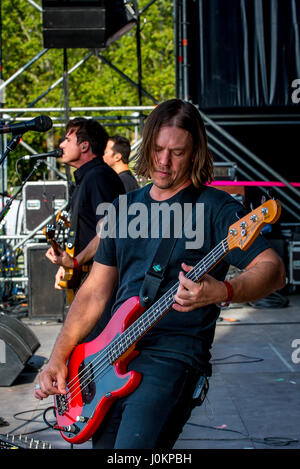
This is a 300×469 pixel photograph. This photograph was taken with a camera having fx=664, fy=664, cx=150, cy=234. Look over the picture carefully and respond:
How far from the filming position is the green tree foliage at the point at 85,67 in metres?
26.9

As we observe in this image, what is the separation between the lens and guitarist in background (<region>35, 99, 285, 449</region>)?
229 cm

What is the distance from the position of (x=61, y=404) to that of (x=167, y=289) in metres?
0.80

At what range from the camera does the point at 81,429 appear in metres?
2.64

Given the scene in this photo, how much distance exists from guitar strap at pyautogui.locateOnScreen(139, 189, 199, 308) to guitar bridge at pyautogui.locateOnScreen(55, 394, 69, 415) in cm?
68

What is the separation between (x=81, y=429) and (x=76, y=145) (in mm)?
2826

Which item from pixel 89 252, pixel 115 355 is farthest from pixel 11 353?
pixel 115 355

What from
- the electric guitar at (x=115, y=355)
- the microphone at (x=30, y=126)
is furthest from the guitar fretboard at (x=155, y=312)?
the microphone at (x=30, y=126)

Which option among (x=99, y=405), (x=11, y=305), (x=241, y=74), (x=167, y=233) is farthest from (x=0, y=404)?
(x=241, y=74)

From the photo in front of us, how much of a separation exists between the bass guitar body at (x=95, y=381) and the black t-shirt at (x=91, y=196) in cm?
200

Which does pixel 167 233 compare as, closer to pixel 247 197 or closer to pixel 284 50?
pixel 284 50

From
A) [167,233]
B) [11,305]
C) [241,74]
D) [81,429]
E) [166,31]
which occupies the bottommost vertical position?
[11,305]

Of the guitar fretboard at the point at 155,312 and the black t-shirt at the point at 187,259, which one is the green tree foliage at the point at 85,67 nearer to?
the black t-shirt at the point at 187,259

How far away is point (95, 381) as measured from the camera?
103 inches
